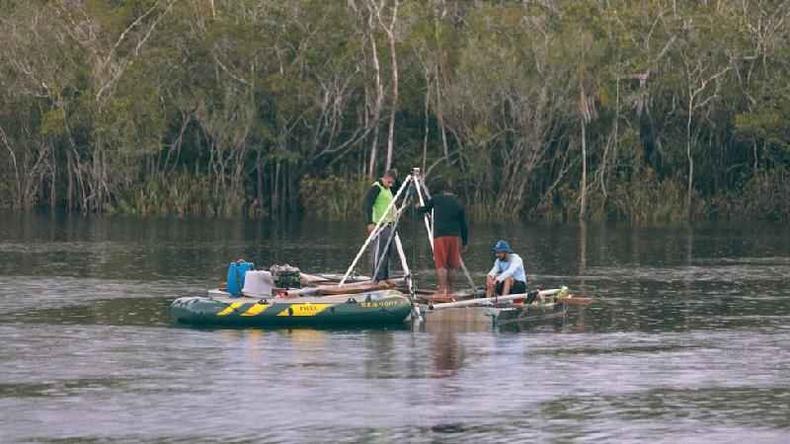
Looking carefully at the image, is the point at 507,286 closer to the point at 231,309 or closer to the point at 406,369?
the point at 231,309

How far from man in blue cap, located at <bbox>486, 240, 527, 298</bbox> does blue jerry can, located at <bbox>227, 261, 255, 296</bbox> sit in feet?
11.5

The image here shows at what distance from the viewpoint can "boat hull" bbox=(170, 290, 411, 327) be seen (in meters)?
28.0

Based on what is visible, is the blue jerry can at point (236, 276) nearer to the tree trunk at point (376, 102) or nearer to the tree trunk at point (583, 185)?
the tree trunk at point (583, 185)

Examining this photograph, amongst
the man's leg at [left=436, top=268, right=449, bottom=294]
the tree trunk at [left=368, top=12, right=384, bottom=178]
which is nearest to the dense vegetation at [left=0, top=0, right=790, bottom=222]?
the tree trunk at [left=368, top=12, right=384, bottom=178]

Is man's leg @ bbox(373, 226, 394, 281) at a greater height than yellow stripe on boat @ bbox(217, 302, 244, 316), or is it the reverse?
man's leg @ bbox(373, 226, 394, 281)

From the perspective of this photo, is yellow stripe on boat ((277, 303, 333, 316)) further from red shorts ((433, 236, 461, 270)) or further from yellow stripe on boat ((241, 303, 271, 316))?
red shorts ((433, 236, 461, 270))

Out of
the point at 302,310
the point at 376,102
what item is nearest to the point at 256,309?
the point at 302,310

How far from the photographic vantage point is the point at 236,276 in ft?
94.8

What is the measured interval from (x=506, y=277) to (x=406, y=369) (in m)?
6.59

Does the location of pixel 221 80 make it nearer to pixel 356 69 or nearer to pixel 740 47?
pixel 356 69

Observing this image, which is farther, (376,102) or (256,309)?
(376,102)

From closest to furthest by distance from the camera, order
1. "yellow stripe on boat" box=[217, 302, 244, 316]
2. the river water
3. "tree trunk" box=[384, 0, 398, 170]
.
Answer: the river water, "yellow stripe on boat" box=[217, 302, 244, 316], "tree trunk" box=[384, 0, 398, 170]

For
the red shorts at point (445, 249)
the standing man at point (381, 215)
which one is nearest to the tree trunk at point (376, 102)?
the standing man at point (381, 215)

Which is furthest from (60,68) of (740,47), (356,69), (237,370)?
(237,370)
